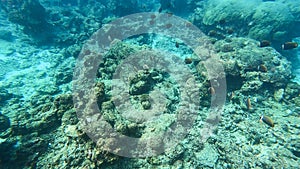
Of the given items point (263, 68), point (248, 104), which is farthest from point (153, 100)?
point (263, 68)

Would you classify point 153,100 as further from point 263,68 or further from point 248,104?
point 263,68

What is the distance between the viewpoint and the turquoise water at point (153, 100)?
4062mm

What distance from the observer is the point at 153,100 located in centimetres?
533

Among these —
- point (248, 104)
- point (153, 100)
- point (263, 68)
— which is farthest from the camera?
point (263, 68)

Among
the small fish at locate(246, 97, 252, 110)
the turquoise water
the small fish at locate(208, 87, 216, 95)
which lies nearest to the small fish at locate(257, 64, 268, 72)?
the turquoise water

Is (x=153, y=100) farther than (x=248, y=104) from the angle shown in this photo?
No

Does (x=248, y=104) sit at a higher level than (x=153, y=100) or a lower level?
lower

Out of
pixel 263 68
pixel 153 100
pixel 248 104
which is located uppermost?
pixel 263 68

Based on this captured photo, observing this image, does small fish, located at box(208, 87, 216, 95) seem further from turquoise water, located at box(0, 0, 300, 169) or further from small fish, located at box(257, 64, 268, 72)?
small fish, located at box(257, 64, 268, 72)

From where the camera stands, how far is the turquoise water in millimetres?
4062

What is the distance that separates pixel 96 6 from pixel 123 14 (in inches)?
129

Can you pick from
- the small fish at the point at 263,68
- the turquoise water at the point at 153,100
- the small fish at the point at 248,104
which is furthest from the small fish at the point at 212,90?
the small fish at the point at 263,68

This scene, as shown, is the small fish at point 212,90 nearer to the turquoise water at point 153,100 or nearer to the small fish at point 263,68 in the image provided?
the turquoise water at point 153,100

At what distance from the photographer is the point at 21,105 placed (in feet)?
22.7
